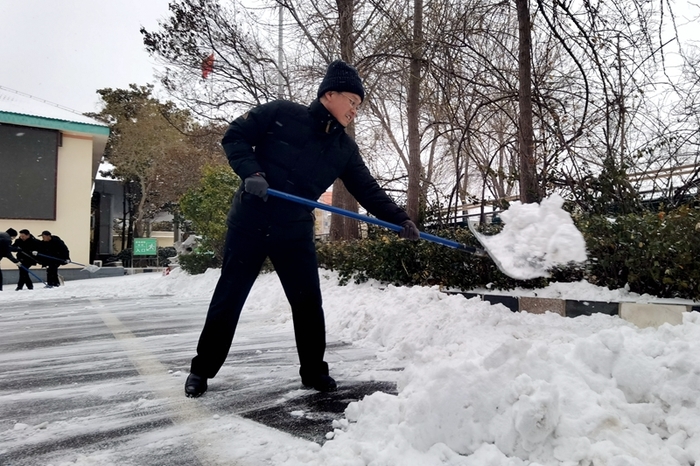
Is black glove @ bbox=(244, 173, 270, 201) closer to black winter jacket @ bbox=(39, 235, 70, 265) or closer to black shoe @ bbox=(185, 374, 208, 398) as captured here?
black shoe @ bbox=(185, 374, 208, 398)

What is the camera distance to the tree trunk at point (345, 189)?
890cm

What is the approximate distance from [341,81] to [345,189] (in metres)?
7.22

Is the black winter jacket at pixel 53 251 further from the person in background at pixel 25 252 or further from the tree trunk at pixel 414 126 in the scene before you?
the tree trunk at pixel 414 126

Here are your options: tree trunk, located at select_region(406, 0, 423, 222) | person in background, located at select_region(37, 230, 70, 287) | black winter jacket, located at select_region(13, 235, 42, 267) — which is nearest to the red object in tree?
person in background, located at select_region(37, 230, 70, 287)

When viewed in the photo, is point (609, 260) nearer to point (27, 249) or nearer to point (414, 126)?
point (414, 126)

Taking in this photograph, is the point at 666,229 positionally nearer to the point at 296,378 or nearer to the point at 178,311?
the point at 296,378

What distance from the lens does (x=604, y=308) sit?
3.87 m

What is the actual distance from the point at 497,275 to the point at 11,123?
609 inches

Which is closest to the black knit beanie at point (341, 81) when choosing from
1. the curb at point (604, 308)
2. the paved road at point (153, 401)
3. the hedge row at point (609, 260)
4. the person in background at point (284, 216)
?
the person in background at point (284, 216)

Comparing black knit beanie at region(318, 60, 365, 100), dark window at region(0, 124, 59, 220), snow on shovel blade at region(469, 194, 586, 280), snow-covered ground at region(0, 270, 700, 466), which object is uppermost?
dark window at region(0, 124, 59, 220)

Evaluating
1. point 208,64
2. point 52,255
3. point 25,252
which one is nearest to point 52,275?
point 52,255

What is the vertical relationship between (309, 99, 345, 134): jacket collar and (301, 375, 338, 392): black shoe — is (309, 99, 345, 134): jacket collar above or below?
above

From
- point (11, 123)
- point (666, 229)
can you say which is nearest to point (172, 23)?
point (11, 123)

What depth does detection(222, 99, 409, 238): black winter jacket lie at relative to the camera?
2.71 meters
